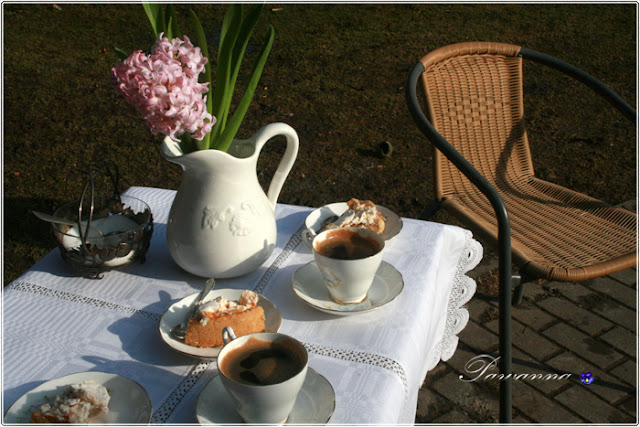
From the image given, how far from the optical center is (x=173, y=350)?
108cm

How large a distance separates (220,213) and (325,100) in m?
3.30

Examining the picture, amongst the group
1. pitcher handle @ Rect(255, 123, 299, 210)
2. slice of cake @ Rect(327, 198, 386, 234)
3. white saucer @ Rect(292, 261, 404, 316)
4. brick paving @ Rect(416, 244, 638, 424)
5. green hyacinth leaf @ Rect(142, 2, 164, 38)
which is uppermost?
green hyacinth leaf @ Rect(142, 2, 164, 38)

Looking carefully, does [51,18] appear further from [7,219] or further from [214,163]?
[214,163]

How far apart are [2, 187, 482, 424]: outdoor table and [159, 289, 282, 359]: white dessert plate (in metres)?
0.03

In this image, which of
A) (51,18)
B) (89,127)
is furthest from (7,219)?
(51,18)

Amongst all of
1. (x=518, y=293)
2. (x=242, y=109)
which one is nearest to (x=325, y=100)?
(x=518, y=293)

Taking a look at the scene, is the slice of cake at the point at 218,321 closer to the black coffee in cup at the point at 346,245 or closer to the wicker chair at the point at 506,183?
the black coffee in cup at the point at 346,245

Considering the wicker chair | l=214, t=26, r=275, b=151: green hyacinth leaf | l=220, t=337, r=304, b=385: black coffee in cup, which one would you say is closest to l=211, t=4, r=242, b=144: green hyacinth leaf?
l=214, t=26, r=275, b=151: green hyacinth leaf

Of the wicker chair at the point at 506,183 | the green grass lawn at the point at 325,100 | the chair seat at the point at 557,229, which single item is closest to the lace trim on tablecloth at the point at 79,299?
the wicker chair at the point at 506,183

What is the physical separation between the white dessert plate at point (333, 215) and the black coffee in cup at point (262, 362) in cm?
53

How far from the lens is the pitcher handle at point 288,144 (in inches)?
48.3

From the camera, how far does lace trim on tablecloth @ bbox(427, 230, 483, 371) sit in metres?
1.55

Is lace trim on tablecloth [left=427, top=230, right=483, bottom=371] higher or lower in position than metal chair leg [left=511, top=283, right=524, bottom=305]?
higher

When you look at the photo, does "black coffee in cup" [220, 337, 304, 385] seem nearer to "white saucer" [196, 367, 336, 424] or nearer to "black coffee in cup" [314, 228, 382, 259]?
"white saucer" [196, 367, 336, 424]
